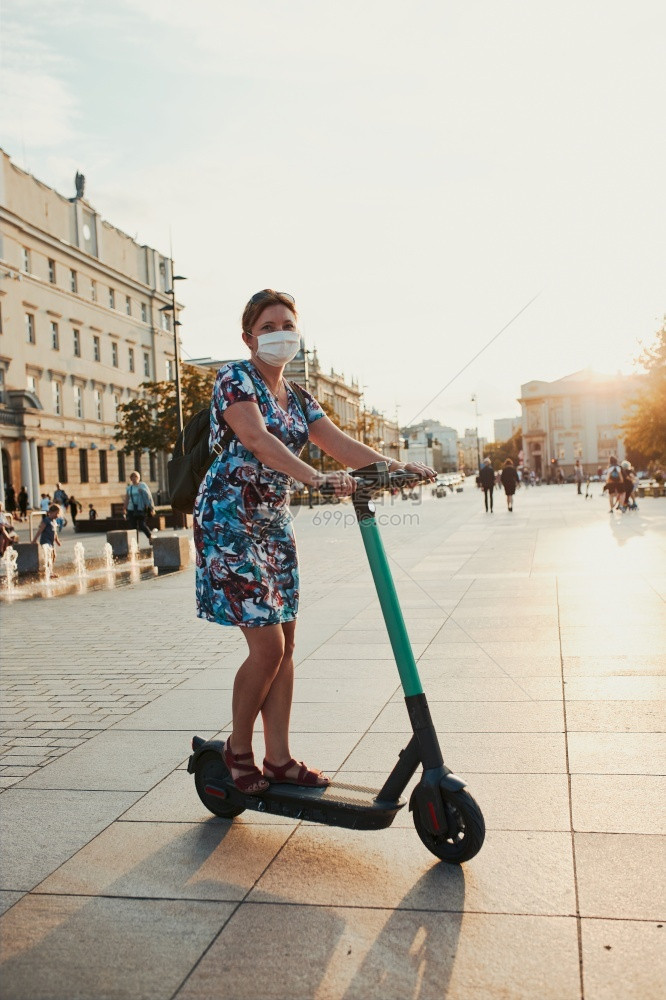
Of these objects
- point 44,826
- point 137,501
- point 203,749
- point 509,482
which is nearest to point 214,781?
point 203,749

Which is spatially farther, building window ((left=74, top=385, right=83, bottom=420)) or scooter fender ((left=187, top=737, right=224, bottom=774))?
building window ((left=74, top=385, right=83, bottom=420))

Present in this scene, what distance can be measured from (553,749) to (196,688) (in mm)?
2533

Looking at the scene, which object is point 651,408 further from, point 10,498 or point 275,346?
point 275,346

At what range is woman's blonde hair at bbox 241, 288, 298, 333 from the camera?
334 centimetres

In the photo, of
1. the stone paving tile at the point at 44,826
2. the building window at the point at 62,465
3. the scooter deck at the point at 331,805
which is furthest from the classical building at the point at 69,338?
the scooter deck at the point at 331,805

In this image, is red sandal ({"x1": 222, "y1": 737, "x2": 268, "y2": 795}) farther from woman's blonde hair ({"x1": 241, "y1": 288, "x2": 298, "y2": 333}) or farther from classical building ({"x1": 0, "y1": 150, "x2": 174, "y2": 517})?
classical building ({"x1": 0, "y1": 150, "x2": 174, "y2": 517})

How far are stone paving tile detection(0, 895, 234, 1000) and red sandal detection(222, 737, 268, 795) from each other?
1.85 feet

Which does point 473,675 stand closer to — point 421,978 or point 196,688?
point 196,688

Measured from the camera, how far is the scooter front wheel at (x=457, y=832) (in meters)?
2.90

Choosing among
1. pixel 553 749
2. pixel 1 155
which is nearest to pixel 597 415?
pixel 1 155

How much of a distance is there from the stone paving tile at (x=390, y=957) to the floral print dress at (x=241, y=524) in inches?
38.6

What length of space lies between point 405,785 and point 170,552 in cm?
1236

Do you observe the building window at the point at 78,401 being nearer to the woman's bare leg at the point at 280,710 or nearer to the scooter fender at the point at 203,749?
the scooter fender at the point at 203,749

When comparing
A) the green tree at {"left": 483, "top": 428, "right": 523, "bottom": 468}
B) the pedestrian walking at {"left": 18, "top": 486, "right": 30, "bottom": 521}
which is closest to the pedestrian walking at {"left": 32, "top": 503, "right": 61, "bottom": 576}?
the pedestrian walking at {"left": 18, "top": 486, "right": 30, "bottom": 521}
